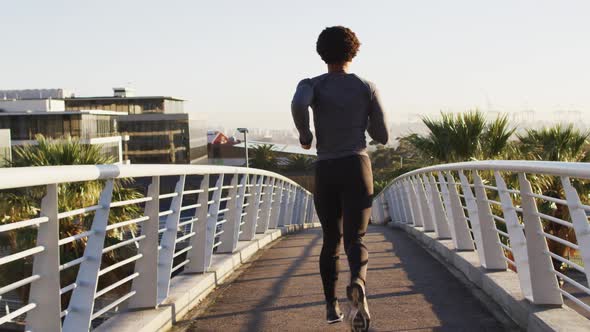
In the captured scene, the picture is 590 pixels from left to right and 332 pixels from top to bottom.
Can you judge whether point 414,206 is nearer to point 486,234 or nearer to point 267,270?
point 267,270

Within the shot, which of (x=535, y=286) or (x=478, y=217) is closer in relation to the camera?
(x=535, y=286)

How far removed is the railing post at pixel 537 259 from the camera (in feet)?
18.2

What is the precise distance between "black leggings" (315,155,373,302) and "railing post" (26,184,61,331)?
5.70 feet

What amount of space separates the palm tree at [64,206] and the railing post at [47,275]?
38.9 ft

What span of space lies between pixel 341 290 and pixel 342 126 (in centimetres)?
273

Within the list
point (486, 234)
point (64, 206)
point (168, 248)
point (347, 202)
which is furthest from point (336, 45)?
point (64, 206)

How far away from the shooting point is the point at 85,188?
17422mm

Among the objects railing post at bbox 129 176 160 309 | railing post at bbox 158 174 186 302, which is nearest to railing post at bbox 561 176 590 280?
railing post at bbox 129 176 160 309

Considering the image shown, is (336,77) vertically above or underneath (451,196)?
above

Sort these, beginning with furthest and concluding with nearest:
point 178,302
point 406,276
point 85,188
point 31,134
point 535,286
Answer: point 31,134, point 85,188, point 406,276, point 178,302, point 535,286

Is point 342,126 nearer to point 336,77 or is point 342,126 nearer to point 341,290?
point 336,77

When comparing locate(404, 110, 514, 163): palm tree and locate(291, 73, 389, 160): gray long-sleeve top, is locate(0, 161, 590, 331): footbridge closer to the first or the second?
locate(291, 73, 389, 160): gray long-sleeve top

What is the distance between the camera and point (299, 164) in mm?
89750

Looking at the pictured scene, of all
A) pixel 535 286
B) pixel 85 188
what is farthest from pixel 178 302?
pixel 85 188
